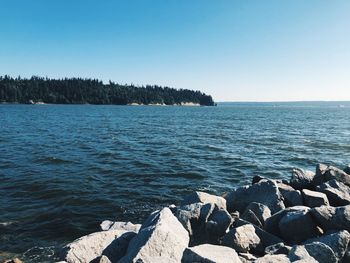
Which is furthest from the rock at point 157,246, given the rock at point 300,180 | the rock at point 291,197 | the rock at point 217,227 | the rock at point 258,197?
the rock at point 300,180

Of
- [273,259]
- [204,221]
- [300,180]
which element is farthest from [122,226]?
[300,180]

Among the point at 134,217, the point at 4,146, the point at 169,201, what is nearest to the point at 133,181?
the point at 169,201

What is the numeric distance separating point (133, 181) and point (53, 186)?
480 cm

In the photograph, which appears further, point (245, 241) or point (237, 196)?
point (237, 196)

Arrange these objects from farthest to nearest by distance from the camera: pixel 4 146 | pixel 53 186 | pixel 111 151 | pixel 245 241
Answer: pixel 4 146 < pixel 111 151 < pixel 53 186 < pixel 245 241

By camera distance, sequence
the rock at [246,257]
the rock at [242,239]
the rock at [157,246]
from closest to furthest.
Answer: the rock at [157,246]
the rock at [246,257]
the rock at [242,239]

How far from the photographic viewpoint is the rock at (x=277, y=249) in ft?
31.4

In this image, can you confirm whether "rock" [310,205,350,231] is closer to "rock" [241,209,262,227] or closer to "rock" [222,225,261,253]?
"rock" [241,209,262,227]

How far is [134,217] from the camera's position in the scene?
14891 millimetres

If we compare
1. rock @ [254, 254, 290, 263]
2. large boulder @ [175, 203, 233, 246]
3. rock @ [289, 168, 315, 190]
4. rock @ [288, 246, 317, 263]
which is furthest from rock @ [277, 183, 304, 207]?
rock @ [254, 254, 290, 263]

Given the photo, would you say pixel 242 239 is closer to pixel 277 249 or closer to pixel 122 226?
pixel 277 249

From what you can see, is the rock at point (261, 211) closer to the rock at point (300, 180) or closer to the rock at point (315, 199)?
the rock at point (315, 199)

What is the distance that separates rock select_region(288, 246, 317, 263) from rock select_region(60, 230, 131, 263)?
17.0 feet

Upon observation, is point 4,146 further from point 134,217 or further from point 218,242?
point 218,242
